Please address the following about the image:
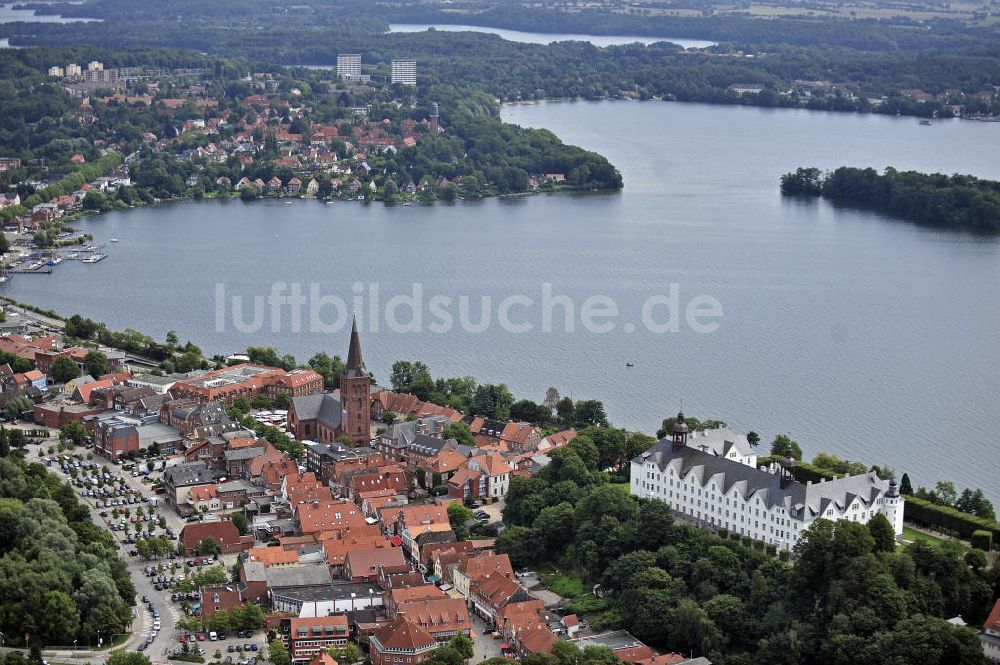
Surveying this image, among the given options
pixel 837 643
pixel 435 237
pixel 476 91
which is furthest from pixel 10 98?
pixel 837 643

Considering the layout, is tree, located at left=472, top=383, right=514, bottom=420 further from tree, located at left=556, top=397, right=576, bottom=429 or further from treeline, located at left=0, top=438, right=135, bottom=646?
treeline, located at left=0, top=438, right=135, bottom=646

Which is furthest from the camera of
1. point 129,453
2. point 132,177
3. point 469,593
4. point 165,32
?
point 165,32

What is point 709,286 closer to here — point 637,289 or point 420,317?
point 637,289

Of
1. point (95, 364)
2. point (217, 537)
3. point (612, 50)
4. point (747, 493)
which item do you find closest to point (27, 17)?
point (612, 50)

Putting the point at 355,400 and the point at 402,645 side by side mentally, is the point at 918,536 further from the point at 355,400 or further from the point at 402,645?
the point at 355,400

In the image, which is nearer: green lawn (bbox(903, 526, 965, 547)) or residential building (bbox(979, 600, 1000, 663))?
residential building (bbox(979, 600, 1000, 663))

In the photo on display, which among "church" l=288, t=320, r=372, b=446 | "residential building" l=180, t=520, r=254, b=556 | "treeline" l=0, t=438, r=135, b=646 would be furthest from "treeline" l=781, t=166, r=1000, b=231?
"treeline" l=0, t=438, r=135, b=646
